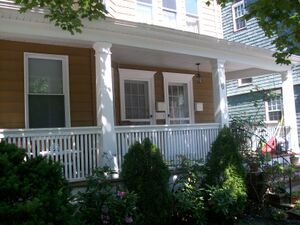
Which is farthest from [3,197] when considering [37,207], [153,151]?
[153,151]

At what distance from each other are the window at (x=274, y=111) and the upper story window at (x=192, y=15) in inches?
301

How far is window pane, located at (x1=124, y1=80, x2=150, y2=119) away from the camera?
35.9 feet

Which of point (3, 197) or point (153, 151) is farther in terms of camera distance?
point (153, 151)

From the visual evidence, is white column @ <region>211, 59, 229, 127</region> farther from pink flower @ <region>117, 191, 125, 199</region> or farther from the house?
pink flower @ <region>117, 191, 125, 199</region>

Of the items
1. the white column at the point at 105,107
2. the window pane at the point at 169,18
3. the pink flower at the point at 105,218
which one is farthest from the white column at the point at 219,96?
the pink flower at the point at 105,218

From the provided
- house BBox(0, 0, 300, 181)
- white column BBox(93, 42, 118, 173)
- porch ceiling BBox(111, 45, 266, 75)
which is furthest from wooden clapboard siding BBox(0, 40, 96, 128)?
white column BBox(93, 42, 118, 173)

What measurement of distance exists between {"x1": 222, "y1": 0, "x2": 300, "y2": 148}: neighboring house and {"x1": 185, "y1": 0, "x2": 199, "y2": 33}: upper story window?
583 centimetres

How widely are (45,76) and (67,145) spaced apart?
90.0 inches

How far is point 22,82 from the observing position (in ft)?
27.7

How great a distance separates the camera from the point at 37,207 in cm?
363

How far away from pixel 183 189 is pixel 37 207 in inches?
156

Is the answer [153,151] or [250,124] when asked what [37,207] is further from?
[250,124]

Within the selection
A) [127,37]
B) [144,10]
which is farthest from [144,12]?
[127,37]

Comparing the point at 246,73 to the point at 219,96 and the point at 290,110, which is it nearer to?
the point at 290,110
